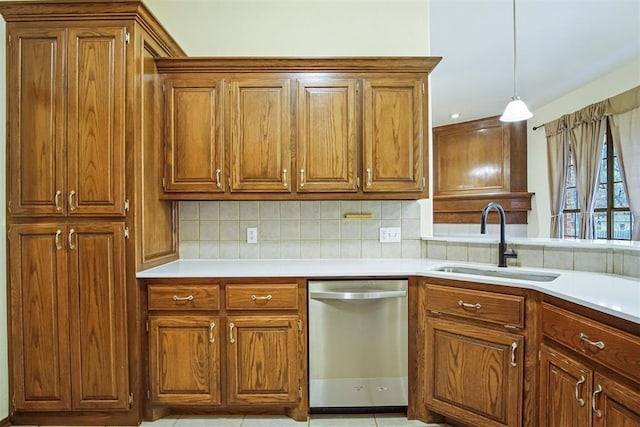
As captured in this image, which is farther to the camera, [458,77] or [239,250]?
[458,77]

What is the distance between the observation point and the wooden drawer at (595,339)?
1.09m

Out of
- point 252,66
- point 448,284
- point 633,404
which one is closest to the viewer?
point 633,404

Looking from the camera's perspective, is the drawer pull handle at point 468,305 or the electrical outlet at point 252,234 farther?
the electrical outlet at point 252,234

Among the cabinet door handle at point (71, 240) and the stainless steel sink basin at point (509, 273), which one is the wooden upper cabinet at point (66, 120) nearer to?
the cabinet door handle at point (71, 240)

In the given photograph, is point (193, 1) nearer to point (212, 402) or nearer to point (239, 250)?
point (239, 250)

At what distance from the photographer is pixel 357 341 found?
200cm

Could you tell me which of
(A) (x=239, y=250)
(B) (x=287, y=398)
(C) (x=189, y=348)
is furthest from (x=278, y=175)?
(B) (x=287, y=398)

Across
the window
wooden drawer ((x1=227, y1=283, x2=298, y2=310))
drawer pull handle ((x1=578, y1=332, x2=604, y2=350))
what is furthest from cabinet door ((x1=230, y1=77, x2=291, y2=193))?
the window

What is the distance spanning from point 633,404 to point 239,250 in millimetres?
2222

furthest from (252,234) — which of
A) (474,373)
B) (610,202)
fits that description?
(610,202)

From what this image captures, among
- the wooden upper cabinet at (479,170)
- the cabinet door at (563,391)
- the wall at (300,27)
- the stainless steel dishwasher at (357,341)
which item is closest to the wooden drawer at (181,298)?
the stainless steel dishwasher at (357,341)

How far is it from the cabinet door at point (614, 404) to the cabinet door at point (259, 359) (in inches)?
54.1

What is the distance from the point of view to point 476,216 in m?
5.39

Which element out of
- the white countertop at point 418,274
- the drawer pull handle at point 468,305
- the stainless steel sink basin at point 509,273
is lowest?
the drawer pull handle at point 468,305
